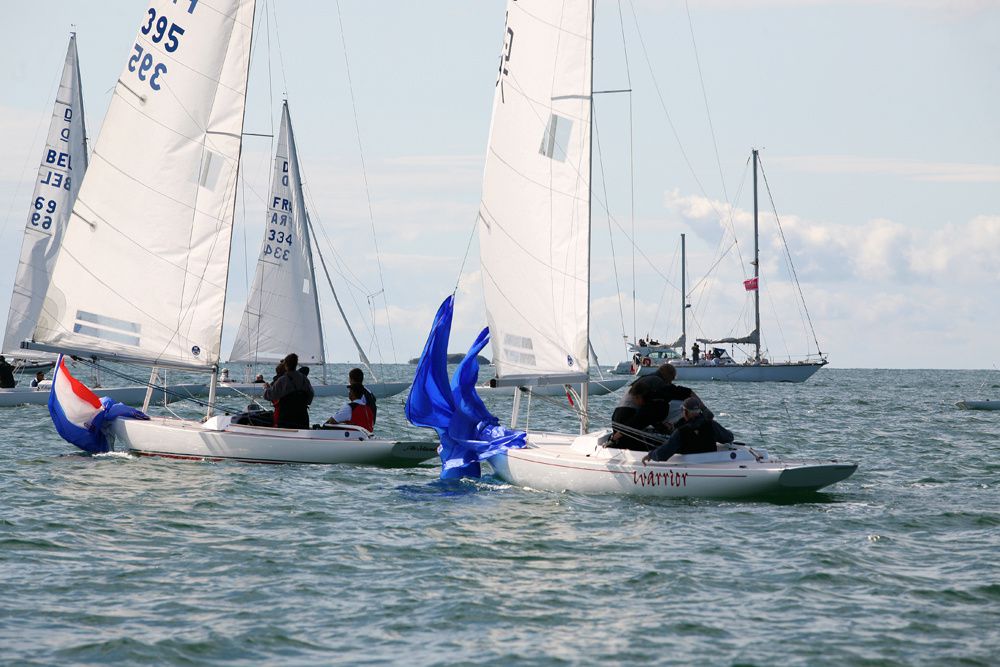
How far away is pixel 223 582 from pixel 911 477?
12.3 metres

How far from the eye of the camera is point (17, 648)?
29.3ft

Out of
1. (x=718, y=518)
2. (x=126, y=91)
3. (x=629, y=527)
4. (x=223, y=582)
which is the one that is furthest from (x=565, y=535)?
(x=126, y=91)

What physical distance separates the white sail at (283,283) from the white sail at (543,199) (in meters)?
21.6

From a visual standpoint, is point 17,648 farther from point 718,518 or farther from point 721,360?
point 721,360

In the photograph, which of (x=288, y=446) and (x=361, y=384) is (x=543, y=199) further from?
(x=288, y=446)

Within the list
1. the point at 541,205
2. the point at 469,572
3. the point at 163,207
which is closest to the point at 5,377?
the point at 163,207

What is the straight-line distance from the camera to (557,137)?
1836 centimetres

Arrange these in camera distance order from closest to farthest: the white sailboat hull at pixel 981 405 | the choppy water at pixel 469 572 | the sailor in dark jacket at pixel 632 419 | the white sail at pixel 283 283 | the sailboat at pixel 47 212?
the choppy water at pixel 469 572 → the sailor in dark jacket at pixel 632 419 → the sailboat at pixel 47 212 → the white sail at pixel 283 283 → the white sailboat hull at pixel 981 405

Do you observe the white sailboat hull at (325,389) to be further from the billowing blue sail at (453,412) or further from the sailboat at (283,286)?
the billowing blue sail at (453,412)

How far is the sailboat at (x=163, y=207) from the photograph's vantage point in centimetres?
2080

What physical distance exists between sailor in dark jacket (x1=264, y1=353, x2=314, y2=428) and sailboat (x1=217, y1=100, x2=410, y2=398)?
65.0 feet

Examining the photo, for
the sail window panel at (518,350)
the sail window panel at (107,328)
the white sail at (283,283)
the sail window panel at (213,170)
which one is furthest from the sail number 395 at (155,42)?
the white sail at (283,283)

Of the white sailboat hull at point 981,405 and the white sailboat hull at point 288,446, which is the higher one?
the white sailboat hull at point 981,405

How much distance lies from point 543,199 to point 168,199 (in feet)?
21.7
